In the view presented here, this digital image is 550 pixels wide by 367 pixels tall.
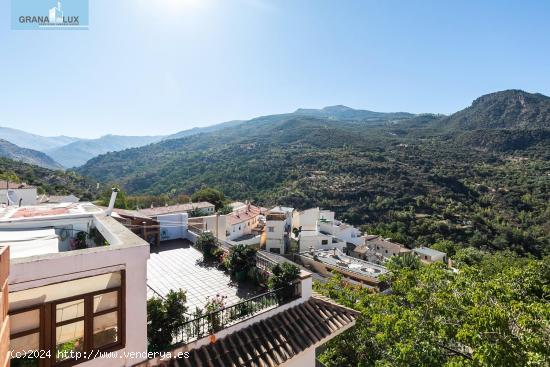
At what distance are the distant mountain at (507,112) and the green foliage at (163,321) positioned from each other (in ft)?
485

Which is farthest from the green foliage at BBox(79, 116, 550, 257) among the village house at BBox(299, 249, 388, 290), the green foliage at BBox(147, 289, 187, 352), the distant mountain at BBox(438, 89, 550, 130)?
the green foliage at BBox(147, 289, 187, 352)

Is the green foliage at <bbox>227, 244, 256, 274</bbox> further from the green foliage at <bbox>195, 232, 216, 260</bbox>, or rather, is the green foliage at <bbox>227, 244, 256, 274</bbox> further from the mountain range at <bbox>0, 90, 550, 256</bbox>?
the mountain range at <bbox>0, 90, 550, 256</bbox>

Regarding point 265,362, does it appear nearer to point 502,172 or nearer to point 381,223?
point 381,223

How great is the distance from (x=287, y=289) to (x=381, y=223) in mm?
59765

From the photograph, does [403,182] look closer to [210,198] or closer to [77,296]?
[210,198]

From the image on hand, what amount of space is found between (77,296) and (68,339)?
65 centimetres

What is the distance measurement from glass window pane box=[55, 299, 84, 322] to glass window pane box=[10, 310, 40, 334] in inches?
8.7

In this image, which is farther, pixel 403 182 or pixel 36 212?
pixel 403 182

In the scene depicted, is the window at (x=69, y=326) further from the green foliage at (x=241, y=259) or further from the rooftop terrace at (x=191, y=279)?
the green foliage at (x=241, y=259)

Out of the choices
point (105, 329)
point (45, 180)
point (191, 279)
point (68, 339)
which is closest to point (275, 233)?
point (191, 279)

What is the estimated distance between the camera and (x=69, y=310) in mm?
4082

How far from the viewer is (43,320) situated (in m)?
3.90

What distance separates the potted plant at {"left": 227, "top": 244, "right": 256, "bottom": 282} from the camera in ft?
29.1

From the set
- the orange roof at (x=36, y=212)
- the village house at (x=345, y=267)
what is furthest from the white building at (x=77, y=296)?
the village house at (x=345, y=267)
